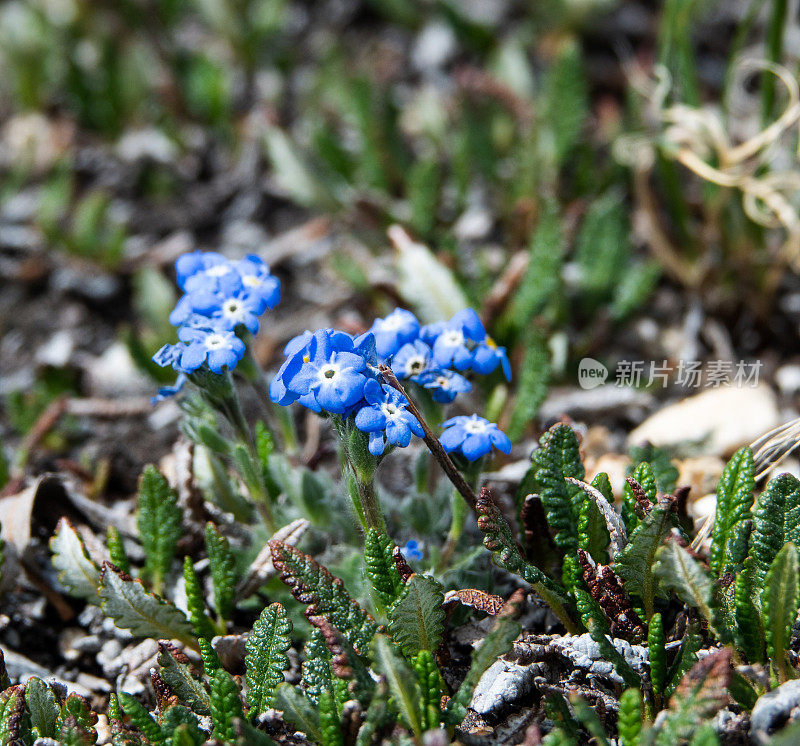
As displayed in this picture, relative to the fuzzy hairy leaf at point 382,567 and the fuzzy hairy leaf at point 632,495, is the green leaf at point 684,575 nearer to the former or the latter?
the fuzzy hairy leaf at point 632,495

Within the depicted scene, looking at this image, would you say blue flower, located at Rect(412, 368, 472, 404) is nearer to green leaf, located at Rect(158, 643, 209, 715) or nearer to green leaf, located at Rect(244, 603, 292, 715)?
green leaf, located at Rect(244, 603, 292, 715)

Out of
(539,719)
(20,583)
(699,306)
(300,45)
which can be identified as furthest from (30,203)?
(539,719)

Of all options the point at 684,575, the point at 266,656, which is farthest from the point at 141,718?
the point at 684,575

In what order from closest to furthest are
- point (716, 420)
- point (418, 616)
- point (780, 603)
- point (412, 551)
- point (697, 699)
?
point (697, 699), point (780, 603), point (418, 616), point (412, 551), point (716, 420)

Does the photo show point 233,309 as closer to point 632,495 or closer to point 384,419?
point 384,419

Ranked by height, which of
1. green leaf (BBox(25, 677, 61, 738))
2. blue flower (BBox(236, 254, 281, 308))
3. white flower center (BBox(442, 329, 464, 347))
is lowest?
green leaf (BBox(25, 677, 61, 738))

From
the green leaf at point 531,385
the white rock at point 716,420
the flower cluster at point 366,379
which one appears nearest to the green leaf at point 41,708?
the flower cluster at point 366,379

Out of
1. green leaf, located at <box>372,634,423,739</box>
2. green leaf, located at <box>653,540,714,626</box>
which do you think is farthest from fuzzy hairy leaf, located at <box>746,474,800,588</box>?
green leaf, located at <box>372,634,423,739</box>
